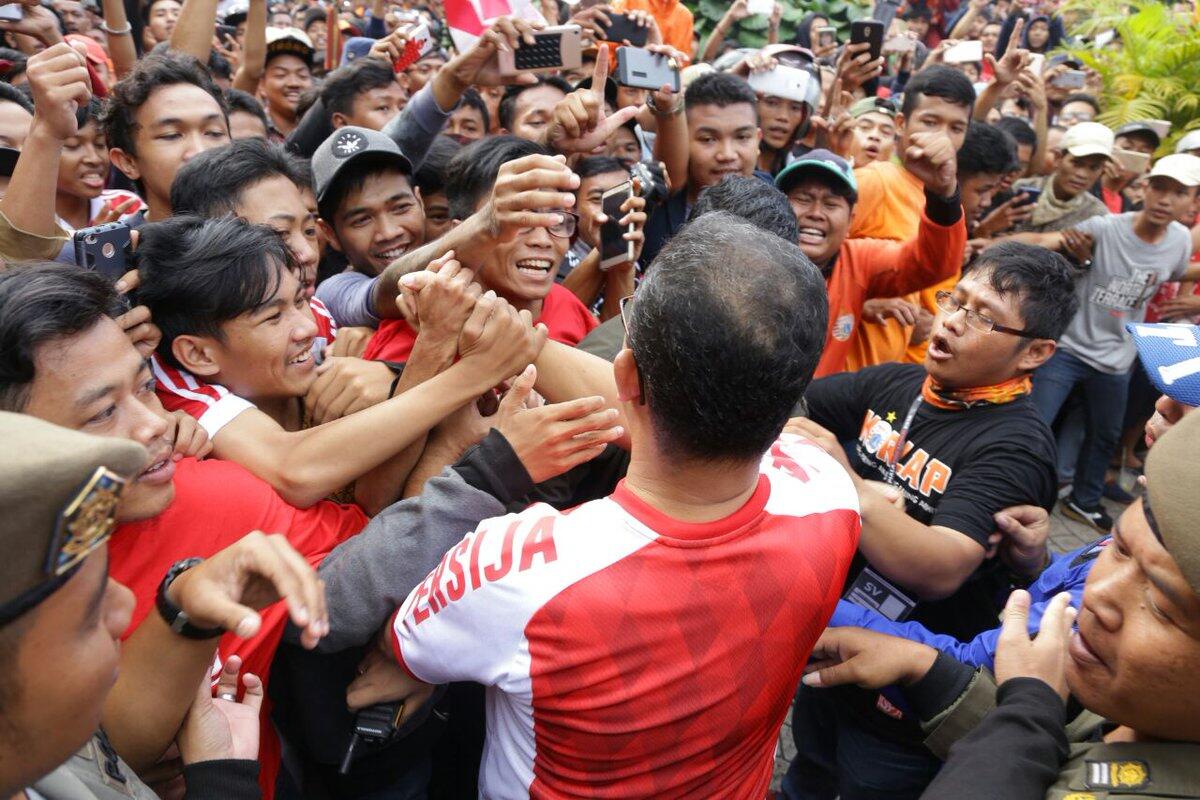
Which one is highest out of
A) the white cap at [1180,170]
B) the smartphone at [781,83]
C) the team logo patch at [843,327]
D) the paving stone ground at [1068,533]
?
the smartphone at [781,83]

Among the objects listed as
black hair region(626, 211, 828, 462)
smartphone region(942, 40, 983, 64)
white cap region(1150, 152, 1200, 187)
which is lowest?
white cap region(1150, 152, 1200, 187)

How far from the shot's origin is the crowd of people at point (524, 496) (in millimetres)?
1252

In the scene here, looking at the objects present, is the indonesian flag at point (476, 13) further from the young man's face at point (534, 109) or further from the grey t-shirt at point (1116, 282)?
the grey t-shirt at point (1116, 282)

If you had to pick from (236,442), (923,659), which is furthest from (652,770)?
(236,442)

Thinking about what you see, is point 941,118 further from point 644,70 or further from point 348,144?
point 348,144

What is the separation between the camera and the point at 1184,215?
531cm

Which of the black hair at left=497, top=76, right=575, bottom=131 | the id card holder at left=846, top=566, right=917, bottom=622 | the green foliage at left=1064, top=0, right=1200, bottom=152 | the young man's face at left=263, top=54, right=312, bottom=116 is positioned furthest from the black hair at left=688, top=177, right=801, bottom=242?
the green foliage at left=1064, top=0, right=1200, bottom=152

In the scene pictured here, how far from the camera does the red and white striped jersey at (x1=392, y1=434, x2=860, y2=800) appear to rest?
A: 4.36 feet

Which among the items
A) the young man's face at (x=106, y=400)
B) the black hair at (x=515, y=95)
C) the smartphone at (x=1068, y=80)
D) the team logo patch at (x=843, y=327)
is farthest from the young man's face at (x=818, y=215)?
the smartphone at (x=1068, y=80)

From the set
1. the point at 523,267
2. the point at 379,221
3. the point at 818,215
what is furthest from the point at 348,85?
the point at 818,215

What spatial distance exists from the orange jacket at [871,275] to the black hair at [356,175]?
199cm

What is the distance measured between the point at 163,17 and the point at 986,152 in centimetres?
613

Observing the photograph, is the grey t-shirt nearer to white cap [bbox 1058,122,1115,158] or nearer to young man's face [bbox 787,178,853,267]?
white cap [bbox 1058,122,1115,158]

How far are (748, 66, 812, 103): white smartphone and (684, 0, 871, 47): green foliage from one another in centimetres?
690
